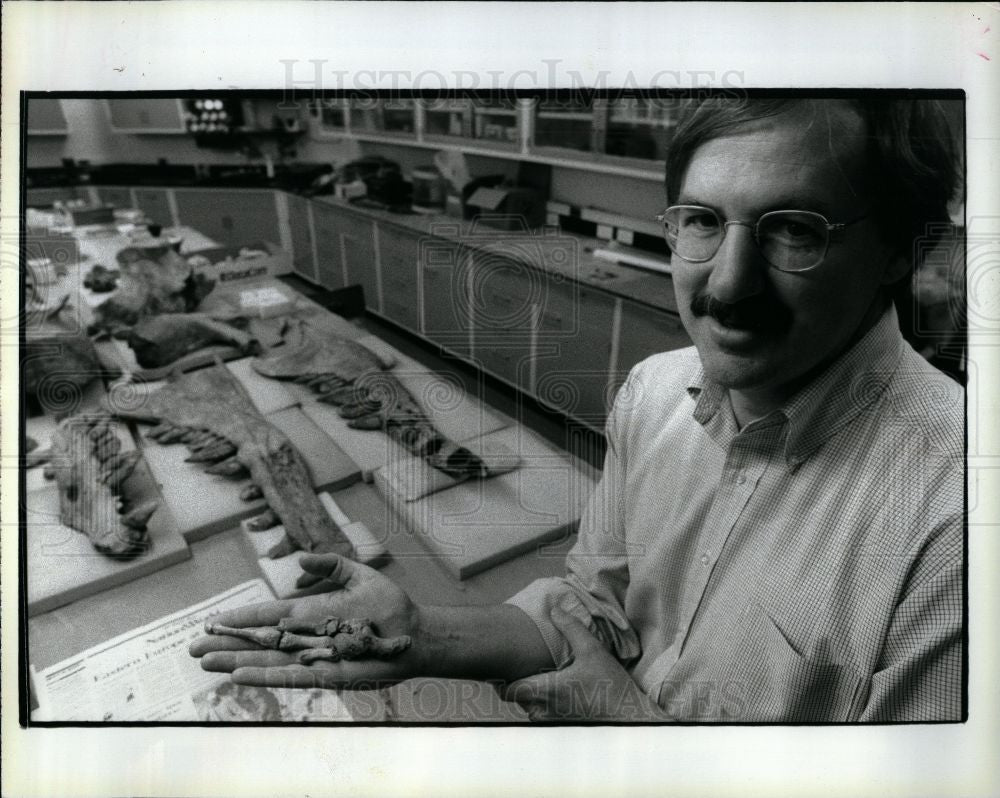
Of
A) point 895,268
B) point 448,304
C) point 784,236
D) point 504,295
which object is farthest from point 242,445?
point 895,268

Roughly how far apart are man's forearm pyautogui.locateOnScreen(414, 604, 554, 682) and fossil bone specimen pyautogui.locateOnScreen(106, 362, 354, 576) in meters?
0.22

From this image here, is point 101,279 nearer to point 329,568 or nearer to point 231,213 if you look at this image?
point 231,213

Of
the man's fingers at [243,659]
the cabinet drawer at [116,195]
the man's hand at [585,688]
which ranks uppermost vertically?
the cabinet drawer at [116,195]

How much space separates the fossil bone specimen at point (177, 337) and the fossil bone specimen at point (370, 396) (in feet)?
0.47

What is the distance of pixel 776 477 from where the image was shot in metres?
1.15

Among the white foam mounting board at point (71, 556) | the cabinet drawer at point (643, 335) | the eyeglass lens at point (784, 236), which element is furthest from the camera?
the white foam mounting board at point (71, 556)

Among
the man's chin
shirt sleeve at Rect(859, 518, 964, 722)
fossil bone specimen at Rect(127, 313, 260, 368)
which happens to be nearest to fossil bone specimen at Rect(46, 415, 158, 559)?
fossil bone specimen at Rect(127, 313, 260, 368)

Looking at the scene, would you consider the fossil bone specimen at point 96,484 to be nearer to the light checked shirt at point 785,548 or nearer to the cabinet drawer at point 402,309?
the cabinet drawer at point 402,309

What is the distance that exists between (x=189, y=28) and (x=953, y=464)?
5.16 ft

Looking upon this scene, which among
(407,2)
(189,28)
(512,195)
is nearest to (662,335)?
(512,195)

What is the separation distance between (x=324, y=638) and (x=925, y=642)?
3.37 feet

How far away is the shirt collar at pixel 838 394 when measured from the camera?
1137mm

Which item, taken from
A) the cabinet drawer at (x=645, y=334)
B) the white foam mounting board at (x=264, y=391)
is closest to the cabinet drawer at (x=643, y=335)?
the cabinet drawer at (x=645, y=334)

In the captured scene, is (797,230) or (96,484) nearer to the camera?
(797,230)
